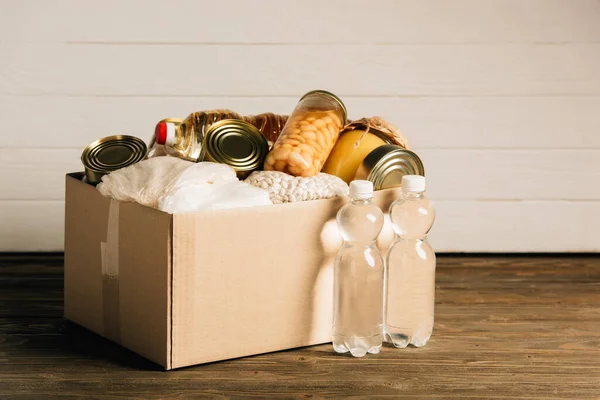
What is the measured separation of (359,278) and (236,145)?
0.32 meters

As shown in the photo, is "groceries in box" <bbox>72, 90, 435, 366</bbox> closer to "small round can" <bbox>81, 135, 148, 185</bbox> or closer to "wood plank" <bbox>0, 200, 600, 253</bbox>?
"small round can" <bbox>81, 135, 148, 185</bbox>

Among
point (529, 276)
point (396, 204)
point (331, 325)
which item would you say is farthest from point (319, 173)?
point (529, 276)

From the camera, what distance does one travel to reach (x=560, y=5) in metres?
2.16

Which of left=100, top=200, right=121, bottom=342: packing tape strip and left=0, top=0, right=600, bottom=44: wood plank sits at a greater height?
left=0, top=0, right=600, bottom=44: wood plank

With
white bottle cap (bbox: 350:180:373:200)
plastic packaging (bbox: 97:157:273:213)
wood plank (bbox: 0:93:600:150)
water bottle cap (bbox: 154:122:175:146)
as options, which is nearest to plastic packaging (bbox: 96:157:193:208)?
plastic packaging (bbox: 97:157:273:213)

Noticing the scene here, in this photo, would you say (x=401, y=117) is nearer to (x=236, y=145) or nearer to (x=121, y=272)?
(x=236, y=145)

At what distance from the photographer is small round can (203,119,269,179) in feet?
4.82

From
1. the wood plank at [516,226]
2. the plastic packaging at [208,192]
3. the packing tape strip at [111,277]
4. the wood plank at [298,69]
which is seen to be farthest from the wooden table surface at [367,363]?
the wood plank at [298,69]

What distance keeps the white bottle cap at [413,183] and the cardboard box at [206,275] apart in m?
0.07

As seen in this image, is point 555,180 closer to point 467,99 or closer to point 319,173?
point 467,99

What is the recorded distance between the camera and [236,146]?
59.0 inches

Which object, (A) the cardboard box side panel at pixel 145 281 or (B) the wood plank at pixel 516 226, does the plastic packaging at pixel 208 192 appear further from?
(B) the wood plank at pixel 516 226

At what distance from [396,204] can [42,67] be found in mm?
1090

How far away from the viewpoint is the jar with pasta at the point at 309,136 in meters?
1.45
